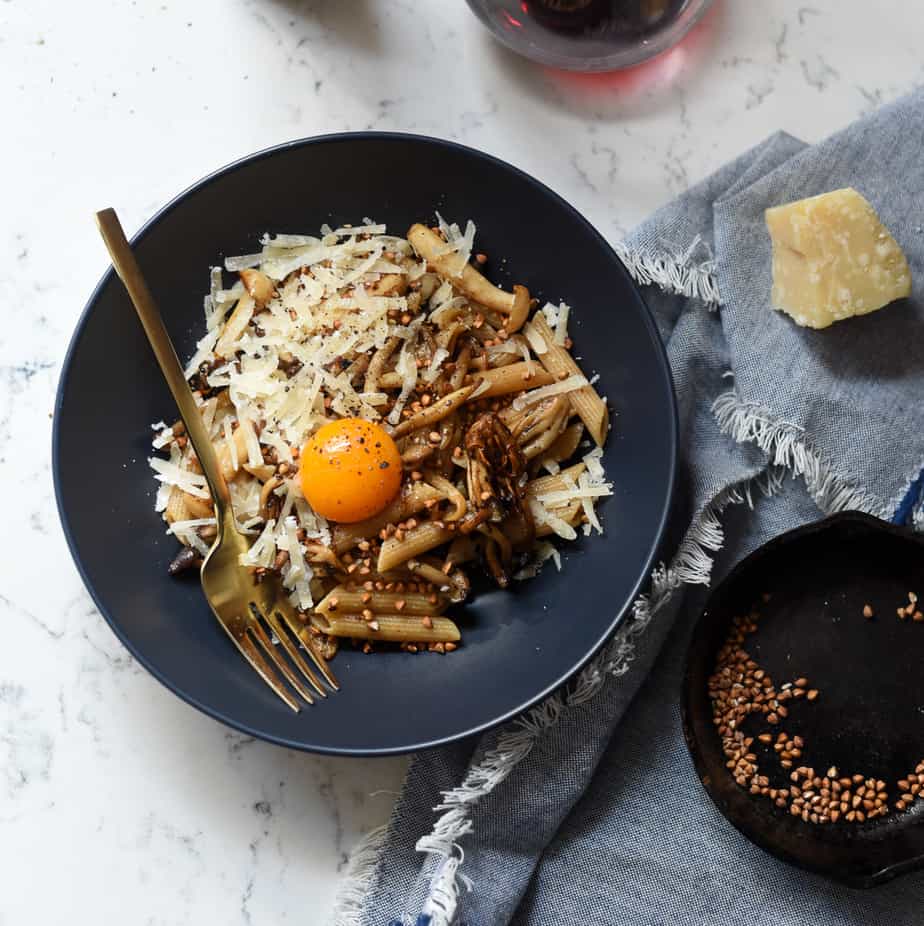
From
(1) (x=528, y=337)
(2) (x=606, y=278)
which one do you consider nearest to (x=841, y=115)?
(2) (x=606, y=278)

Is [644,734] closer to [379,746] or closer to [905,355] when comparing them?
[379,746]

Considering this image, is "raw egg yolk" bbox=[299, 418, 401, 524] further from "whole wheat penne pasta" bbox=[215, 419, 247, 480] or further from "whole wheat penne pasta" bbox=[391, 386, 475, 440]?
"whole wheat penne pasta" bbox=[215, 419, 247, 480]

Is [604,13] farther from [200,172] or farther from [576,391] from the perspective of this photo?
[200,172]

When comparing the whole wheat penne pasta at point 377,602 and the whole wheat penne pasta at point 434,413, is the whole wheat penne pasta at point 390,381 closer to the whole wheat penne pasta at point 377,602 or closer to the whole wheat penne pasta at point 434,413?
the whole wheat penne pasta at point 434,413

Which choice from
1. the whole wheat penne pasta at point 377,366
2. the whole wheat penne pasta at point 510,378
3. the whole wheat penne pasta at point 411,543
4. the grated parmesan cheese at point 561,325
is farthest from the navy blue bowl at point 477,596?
the whole wheat penne pasta at point 377,366

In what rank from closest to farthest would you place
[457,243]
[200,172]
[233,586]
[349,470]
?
[349,470]
[233,586]
[457,243]
[200,172]

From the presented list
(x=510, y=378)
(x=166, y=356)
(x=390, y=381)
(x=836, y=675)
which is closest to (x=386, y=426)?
(x=390, y=381)

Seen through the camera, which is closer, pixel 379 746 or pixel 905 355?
pixel 379 746
